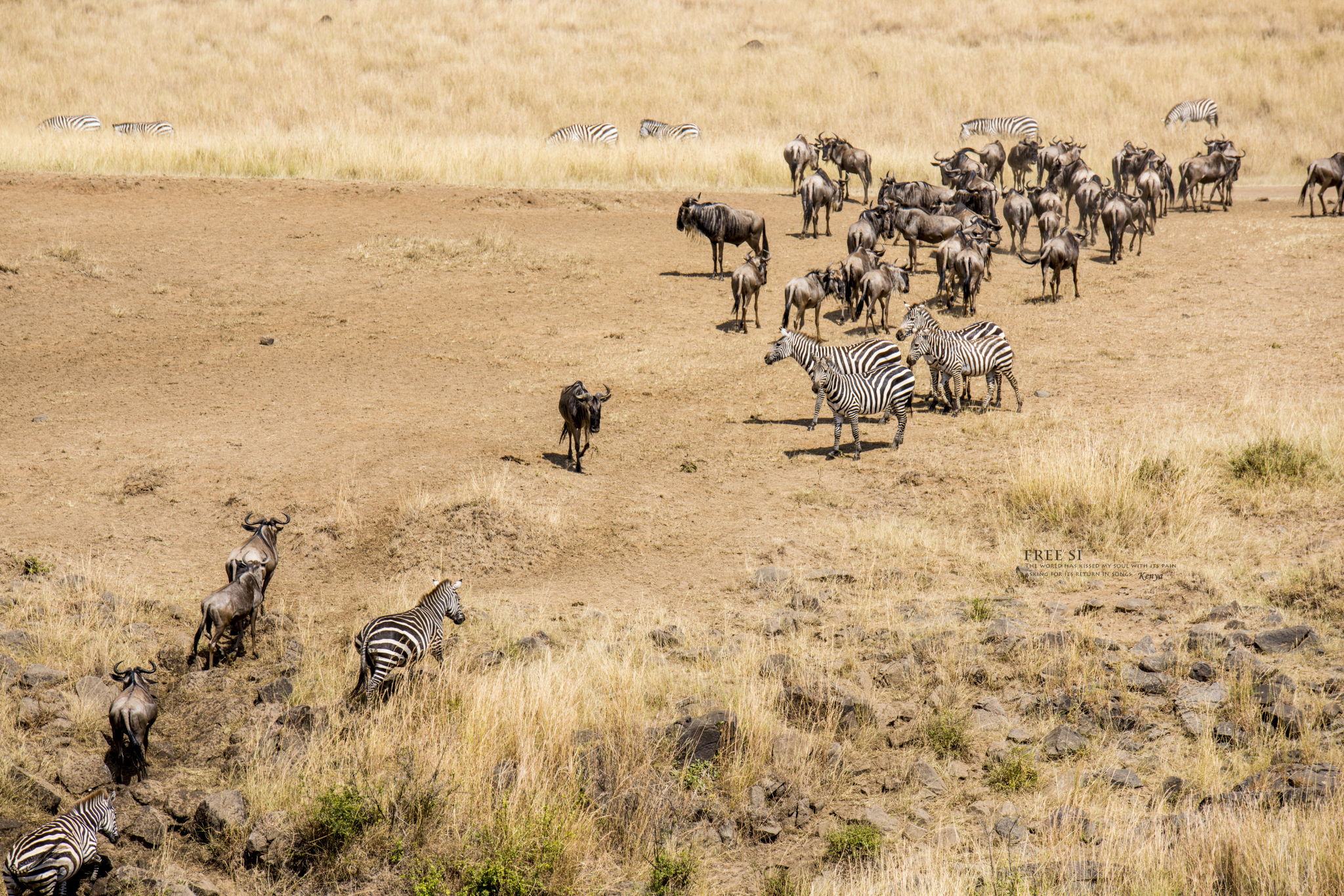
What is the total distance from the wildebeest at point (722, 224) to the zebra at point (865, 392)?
6.81 m

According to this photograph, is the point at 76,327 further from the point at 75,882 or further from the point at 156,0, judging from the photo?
the point at 156,0

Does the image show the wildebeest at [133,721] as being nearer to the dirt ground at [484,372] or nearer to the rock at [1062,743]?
the dirt ground at [484,372]

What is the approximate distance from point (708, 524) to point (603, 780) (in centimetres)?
457

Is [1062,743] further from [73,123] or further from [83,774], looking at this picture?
[73,123]

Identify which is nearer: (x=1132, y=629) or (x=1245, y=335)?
(x=1132, y=629)

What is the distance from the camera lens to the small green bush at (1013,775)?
21.6ft

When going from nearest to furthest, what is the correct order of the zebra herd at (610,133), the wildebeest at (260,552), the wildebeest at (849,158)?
the wildebeest at (260,552) → the wildebeest at (849,158) → the zebra herd at (610,133)

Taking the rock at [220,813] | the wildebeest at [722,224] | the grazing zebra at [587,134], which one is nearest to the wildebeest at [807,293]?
the wildebeest at [722,224]

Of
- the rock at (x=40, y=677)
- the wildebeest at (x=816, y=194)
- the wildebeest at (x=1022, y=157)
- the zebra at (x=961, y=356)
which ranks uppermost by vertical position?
the wildebeest at (x=1022, y=157)

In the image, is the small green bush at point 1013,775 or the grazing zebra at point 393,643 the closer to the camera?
the small green bush at point 1013,775

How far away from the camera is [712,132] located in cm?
3256

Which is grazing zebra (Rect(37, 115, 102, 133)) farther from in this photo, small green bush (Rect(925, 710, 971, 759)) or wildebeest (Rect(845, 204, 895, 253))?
small green bush (Rect(925, 710, 971, 759))

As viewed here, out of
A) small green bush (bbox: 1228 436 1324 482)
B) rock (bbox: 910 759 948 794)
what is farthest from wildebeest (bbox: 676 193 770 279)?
rock (bbox: 910 759 948 794)

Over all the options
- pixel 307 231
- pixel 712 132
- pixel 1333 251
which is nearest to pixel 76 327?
pixel 307 231
